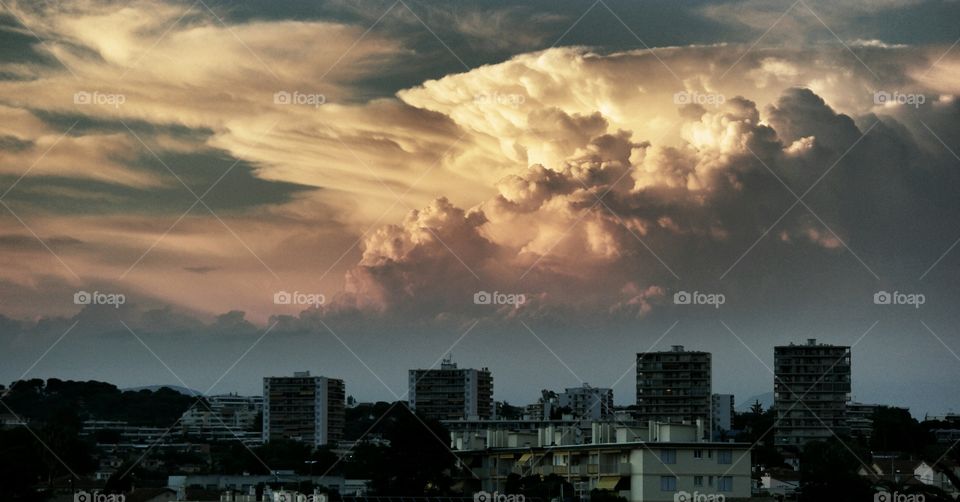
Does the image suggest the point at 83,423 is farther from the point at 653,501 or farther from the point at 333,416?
the point at 653,501

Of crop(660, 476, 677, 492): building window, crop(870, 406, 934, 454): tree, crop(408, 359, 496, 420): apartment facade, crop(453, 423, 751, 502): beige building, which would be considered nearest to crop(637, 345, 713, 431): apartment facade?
crop(408, 359, 496, 420): apartment facade

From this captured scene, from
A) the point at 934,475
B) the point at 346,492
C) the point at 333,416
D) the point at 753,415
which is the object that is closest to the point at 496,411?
the point at 333,416

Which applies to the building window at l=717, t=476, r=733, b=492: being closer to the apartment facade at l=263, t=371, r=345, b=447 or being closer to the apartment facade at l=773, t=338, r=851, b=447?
the apartment facade at l=263, t=371, r=345, b=447

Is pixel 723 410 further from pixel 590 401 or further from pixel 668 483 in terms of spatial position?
pixel 668 483

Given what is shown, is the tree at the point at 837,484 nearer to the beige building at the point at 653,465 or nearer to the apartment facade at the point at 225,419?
the beige building at the point at 653,465

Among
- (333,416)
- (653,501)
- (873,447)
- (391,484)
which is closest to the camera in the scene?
(653,501)

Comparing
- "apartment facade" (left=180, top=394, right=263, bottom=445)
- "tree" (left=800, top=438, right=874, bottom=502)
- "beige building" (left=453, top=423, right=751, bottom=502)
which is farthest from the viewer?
"apartment facade" (left=180, top=394, right=263, bottom=445)

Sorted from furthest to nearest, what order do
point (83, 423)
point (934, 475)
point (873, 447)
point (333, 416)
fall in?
point (333, 416)
point (873, 447)
point (83, 423)
point (934, 475)
